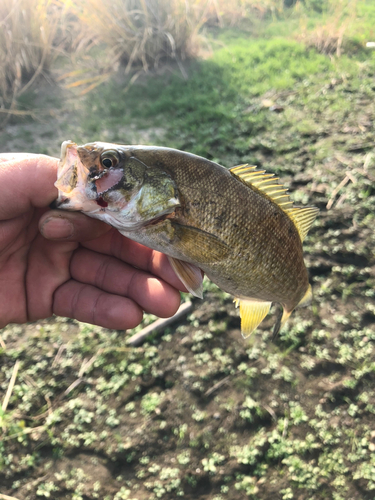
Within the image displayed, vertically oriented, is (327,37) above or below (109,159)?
above

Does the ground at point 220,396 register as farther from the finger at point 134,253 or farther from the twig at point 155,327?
the finger at point 134,253

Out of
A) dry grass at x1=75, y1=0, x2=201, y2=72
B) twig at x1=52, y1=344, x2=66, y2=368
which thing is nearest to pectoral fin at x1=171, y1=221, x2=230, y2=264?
twig at x1=52, y1=344, x2=66, y2=368

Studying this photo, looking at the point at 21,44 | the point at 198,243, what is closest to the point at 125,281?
the point at 198,243

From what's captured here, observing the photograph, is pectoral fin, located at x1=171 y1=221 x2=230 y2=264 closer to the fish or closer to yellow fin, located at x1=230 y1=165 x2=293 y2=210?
the fish

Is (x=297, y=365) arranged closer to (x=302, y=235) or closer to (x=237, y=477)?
(x=237, y=477)

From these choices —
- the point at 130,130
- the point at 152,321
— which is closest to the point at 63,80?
the point at 130,130

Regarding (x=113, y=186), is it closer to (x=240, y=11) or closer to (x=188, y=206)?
→ (x=188, y=206)
